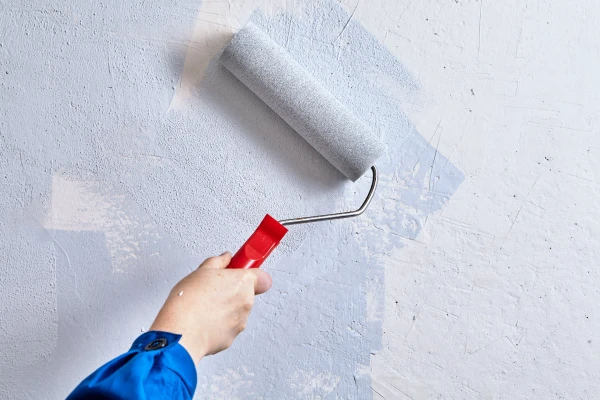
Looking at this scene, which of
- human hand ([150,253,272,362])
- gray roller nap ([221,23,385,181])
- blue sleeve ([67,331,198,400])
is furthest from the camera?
gray roller nap ([221,23,385,181])

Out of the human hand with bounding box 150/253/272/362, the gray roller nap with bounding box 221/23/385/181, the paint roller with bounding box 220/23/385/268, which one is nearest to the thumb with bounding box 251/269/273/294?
the human hand with bounding box 150/253/272/362

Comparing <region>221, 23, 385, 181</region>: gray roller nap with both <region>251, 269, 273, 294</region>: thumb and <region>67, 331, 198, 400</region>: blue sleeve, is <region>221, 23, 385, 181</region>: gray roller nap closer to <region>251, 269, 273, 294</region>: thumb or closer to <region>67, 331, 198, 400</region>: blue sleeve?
<region>251, 269, 273, 294</region>: thumb

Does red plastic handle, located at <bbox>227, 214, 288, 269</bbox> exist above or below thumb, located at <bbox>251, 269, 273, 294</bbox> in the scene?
above

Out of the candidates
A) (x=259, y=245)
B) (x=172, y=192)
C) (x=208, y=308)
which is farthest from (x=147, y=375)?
(x=172, y=192)

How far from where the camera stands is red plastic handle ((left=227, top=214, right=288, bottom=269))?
2.52ft

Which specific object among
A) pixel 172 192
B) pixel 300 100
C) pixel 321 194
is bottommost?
pixel 172 192

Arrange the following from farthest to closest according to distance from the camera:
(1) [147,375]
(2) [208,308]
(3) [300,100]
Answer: (3) [300,100] → (2) [208,308] → (1) [147,375]

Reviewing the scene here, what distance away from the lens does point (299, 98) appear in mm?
851

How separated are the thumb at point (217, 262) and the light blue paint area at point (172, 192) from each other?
13 centimetres

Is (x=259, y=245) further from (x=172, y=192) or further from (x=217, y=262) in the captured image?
(x=172, y=192)

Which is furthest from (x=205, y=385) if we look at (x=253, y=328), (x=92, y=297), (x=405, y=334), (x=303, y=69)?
(x=303, y=69)

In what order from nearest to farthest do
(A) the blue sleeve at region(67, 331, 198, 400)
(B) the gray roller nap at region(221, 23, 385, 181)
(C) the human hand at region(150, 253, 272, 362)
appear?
(A) the blue sleeve at region(67, 331, 198, 400), (C) the human hand at region(150, 253, 272, 362), (B) the gray roller nap at region(221, 23, 385, 181)

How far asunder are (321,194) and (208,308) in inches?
12.4

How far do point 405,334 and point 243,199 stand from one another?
0.37 metres
